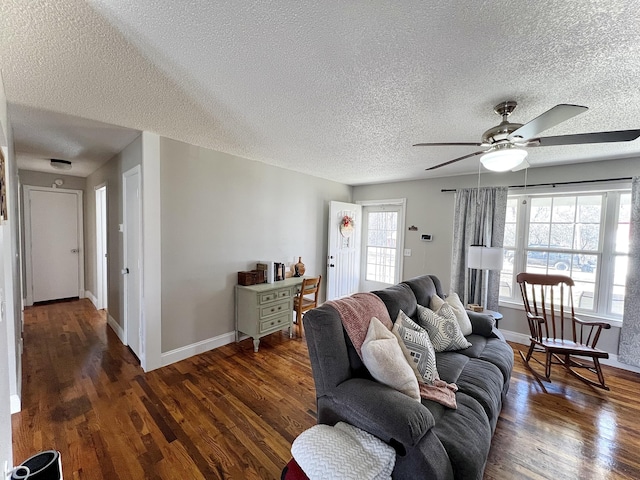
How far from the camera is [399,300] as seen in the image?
7.50 ft

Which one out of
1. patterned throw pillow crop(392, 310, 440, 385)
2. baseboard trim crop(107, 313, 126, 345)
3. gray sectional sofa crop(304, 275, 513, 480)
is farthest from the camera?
baseboard trim crop(107, 313, 126, 345)

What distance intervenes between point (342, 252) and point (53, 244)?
526 cm

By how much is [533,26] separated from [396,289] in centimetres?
188

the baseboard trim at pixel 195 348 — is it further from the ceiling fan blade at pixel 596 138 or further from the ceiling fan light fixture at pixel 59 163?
the ceiling fan blade at pixel 596 138

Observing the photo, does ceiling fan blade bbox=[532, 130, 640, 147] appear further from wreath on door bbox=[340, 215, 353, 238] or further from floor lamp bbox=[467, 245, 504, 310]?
wreath on door bbox=[340, 215, 353, 238]

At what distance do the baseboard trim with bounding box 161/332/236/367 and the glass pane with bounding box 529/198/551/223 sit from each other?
4350 mm

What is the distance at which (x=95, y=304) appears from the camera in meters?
4.81

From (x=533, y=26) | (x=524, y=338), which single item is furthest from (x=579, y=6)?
(x=524, y=338)

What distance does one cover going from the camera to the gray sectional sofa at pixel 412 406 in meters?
1.25

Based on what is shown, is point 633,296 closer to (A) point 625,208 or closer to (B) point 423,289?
(A) point 625,208

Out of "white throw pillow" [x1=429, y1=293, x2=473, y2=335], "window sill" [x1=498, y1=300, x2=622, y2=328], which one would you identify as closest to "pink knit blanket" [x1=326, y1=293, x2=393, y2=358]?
"white throw pillow" [x1=429, y1=293, x2=473, y2=335]

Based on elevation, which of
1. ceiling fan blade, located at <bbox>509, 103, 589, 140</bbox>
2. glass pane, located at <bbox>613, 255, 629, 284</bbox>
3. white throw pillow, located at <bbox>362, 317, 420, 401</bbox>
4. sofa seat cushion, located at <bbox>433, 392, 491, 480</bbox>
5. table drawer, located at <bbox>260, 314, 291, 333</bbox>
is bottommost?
table drawer, located at <bbox>260, 314, 291, 333</bbox>

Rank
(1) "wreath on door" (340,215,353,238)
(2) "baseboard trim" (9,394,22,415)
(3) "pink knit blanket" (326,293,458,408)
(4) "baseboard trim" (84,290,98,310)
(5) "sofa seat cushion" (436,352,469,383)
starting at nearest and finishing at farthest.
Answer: (3) "pink knit blanket" (326,293,458,408), (5) "sofa seat cushion" (436,352,469,383), (2) "baseboard trim" (9,394,22,415), (4) "baseboard trim" (84,290,98,310), (1) "wreath on door" (340,215,353,238)

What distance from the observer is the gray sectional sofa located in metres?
1.25
